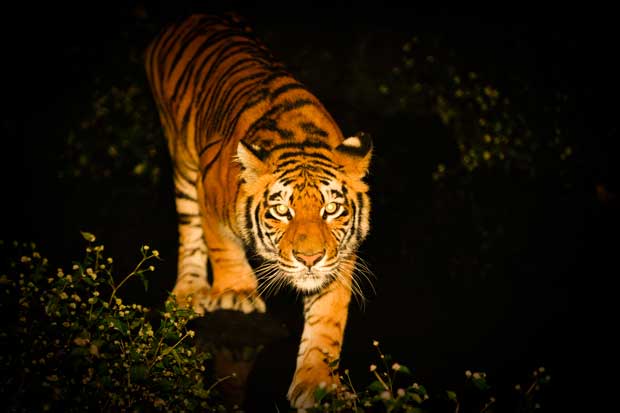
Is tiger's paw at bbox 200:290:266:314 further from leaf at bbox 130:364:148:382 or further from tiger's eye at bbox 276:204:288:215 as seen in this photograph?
leaf at bbox 130:364:148:382

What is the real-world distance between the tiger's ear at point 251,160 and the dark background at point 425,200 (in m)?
0.93

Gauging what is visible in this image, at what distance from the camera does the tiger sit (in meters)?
3.20

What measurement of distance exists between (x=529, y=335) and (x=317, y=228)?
153cm

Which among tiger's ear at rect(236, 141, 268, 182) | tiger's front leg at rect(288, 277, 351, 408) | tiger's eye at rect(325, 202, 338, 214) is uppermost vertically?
tiger's ear at rect(236, 141, 268, 182)

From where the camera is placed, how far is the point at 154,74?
5008mm

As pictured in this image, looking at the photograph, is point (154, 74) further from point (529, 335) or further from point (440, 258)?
point (529, 335)

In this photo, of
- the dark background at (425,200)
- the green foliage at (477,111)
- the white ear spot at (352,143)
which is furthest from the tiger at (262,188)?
the green foliage at (477,111)

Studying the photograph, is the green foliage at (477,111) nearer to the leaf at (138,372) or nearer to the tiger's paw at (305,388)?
the tiger's paw at (305,388)

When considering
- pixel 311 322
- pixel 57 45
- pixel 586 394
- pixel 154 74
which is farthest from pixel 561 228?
pixel 57 45

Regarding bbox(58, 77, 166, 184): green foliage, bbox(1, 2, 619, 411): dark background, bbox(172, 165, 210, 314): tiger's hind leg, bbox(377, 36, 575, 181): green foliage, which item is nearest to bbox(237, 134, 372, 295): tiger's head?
bbox(1, 2, 619, 411): dark background

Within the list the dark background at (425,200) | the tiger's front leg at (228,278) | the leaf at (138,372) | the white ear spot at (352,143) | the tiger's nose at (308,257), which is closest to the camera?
the leaf at (138,372)

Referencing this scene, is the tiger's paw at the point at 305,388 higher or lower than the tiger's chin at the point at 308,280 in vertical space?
lower

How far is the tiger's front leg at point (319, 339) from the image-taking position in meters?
3.19

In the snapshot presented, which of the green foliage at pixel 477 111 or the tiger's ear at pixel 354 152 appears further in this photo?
the green foliage at pixel 477 111
